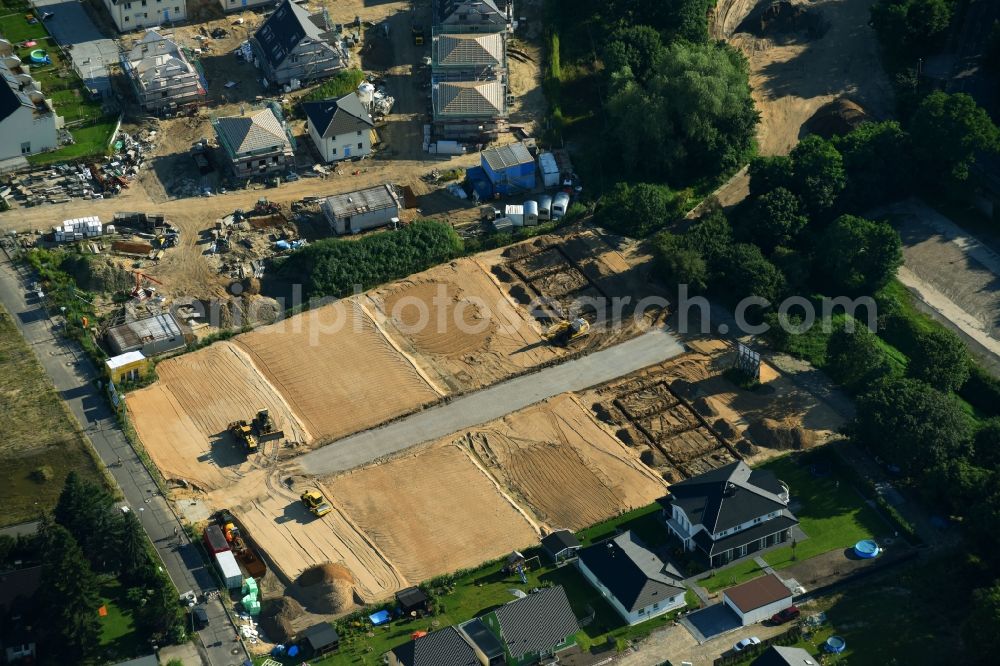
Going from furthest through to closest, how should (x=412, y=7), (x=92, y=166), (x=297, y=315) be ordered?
(x=412, y=7) → (x=92, y=166) → (x=297, y=315)

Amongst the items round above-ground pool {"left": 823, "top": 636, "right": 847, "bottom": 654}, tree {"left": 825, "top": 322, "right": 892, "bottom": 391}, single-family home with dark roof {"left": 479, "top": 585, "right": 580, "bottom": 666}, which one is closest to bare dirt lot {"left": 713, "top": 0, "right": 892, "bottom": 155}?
tree {"left": 825, "top": 322, "right": 892, "bottom": 391}

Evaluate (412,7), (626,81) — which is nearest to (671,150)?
(626,81)

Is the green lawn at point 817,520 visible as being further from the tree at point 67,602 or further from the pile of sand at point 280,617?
the tree at point 67,602

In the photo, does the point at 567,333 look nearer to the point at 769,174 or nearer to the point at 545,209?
the point at 545,209

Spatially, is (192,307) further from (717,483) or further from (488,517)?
(717,483)

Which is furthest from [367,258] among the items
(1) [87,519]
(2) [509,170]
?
(1) [87,519]

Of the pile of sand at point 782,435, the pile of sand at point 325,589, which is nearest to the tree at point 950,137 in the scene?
the pile of sand at point 782,435

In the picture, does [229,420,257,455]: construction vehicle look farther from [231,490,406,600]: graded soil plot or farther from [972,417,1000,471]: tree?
→ [972,417,1000,471]: tree
